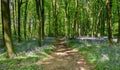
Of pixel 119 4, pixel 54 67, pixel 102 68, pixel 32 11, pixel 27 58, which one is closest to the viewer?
pixel 102 68

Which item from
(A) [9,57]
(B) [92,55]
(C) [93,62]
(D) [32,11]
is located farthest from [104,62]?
(D) [32,11]

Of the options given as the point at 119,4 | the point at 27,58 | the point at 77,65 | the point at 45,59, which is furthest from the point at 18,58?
the point at 119,4

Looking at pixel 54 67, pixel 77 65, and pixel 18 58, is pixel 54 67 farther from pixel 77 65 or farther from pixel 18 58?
pixel 18 58

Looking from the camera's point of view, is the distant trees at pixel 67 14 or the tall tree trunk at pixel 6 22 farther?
the distant trees at pixel 67 14

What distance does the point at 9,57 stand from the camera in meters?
Result: 19.2

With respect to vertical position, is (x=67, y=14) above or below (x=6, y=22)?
above

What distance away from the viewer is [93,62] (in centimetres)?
1677

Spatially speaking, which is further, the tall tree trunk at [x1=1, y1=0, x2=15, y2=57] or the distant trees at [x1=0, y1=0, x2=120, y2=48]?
the distant trees at [x1=0, y1=0, x2=120, y2=48]

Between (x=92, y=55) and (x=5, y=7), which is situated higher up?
(x=5, y=7)

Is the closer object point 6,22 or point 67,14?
point 6,22

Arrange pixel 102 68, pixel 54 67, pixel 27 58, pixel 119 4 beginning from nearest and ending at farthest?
pixel 102 68 → pixel 54 67 → pixel 27 58 → pixel 119 4

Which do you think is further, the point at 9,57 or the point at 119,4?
the point at 119,4

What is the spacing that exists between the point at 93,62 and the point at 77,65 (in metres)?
1.29

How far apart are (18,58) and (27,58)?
0.76 meters
